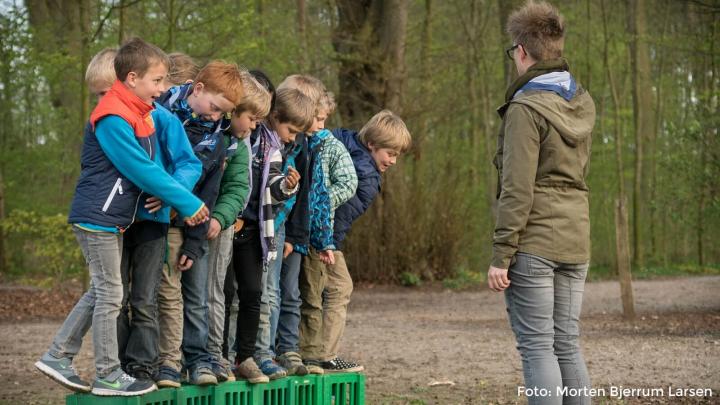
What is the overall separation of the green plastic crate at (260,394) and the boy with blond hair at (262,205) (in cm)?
25

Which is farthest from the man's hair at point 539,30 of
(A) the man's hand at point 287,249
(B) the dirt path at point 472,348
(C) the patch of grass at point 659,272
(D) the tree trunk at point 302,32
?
(C) the patch of grass at point 659,272

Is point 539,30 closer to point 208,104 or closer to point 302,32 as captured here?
point 208,104

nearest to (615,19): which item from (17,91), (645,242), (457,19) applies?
(457,19)

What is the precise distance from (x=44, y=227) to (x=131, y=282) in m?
8.91

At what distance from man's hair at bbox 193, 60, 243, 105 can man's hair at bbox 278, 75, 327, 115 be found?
0.77 metres

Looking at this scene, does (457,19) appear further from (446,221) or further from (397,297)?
(397,297)

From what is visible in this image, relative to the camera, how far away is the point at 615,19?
26.2 m

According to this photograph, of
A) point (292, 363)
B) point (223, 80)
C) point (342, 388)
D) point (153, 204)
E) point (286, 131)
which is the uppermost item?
point (223, 80)

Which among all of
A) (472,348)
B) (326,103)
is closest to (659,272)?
(472,348)

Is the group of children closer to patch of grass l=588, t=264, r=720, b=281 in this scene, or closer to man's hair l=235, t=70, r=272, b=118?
man's hair l=235, t=70, r=272, b=118

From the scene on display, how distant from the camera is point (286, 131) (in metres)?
5.54

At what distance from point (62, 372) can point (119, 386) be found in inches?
13.9

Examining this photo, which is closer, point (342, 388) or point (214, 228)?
point (214, 228)

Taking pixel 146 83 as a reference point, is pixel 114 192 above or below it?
below
